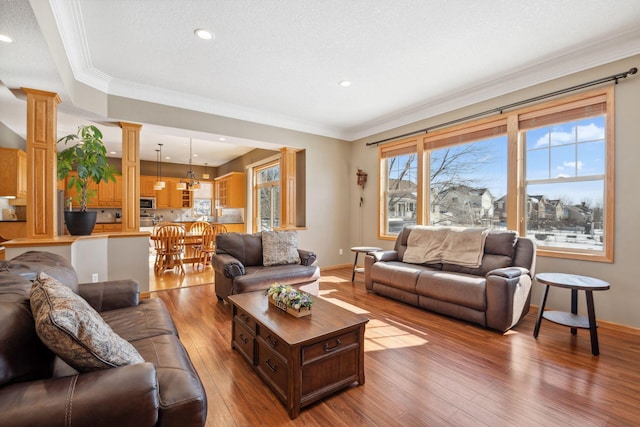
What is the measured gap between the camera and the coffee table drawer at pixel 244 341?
219 cm

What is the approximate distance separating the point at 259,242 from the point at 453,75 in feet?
10.9

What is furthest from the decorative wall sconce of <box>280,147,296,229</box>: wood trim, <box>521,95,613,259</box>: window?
<box>521,95,613,259</box>: window

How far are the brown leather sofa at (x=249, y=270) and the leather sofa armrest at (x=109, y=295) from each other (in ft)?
3.75

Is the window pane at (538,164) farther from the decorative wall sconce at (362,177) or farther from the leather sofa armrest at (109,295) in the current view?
the leather sofa armrest at (109,295)

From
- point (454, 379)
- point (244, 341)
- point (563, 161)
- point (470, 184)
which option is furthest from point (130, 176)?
point (563, 161)

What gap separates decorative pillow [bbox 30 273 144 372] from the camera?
42.4 inches

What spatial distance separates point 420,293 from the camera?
11.5ft

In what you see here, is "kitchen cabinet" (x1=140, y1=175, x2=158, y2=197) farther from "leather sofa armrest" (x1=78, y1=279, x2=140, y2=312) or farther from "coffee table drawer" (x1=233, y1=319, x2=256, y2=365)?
"coffee table drawer" (x1=233, y1=319, x2=256, y2=365)

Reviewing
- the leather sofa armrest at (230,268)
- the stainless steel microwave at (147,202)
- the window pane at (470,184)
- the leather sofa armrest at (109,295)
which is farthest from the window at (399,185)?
the stainless steel microwave at (147,202)

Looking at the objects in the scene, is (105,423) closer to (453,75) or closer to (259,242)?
(259,242)

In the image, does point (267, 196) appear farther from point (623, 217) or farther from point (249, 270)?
point (623, 217)

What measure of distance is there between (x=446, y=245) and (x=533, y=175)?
1355mm

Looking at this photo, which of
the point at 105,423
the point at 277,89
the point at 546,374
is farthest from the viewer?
the point at 277,89

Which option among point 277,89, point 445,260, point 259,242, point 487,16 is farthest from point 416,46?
point 259,242
